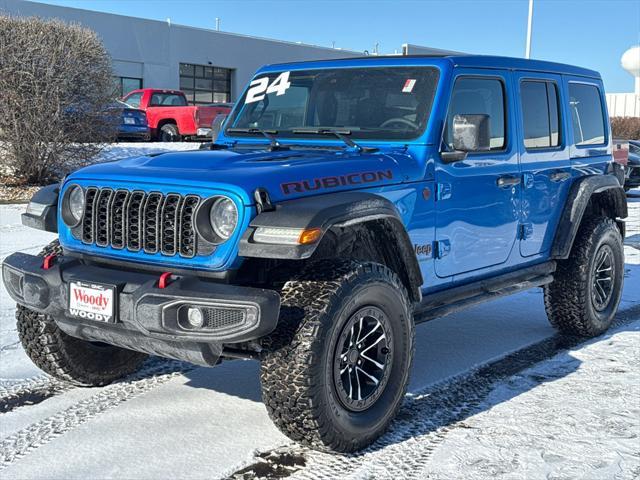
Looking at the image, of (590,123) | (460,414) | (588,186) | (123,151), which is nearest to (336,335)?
(460,414)

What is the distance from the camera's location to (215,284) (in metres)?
3.37

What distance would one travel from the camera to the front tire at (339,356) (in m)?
3.38

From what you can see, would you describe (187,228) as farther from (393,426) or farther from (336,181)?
(393,426)

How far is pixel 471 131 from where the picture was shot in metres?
4.27

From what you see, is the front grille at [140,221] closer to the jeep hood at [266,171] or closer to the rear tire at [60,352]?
the jeep hood at [266,171]

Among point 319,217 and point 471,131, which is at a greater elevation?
point 471,131

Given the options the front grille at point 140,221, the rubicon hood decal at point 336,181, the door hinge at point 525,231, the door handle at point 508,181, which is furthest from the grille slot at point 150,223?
the door hinge at point 525,231

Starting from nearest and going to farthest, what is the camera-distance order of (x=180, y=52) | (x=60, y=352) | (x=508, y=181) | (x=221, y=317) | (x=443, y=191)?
(x=221, y=317) → (x=60, y=352) → (x=443, y=191) → (x=508, y=181) → (x=180, y=52)

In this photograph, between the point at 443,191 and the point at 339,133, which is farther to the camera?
the point at 339,133

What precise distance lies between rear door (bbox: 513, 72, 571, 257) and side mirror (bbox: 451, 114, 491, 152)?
0.94 metres

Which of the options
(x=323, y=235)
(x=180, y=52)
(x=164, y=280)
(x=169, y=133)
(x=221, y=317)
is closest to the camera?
(x=221, y=317)

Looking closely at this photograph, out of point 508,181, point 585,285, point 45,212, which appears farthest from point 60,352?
point 585,285

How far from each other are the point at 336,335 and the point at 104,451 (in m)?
1.16

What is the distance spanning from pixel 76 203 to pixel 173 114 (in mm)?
18111
